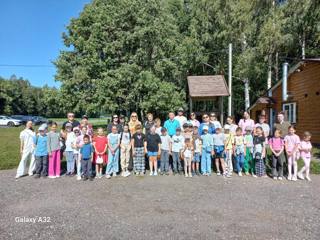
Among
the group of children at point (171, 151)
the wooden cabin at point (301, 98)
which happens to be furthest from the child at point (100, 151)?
the wooden cabin at point (301, 98)

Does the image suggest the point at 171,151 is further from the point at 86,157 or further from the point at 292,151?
the point at 292,151

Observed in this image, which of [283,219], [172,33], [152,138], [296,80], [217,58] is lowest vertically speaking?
[283,219]

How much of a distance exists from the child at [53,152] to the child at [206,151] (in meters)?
4.33

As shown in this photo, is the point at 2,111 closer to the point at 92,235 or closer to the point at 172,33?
the point at 172,33

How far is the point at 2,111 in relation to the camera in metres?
59.8

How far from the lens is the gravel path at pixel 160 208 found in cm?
412

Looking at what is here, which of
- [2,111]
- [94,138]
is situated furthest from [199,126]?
[2,111]

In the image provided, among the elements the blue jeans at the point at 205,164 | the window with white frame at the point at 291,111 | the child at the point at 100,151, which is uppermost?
the window with white frame at the point at 291,111

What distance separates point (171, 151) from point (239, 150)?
2050 mm

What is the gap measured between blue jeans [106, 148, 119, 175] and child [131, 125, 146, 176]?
519mm

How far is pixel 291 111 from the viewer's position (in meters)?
16.5

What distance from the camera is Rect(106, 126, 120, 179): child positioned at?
25.8ft

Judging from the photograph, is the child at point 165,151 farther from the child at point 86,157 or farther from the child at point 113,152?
the child at point 86,157

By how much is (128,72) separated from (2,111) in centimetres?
5072
